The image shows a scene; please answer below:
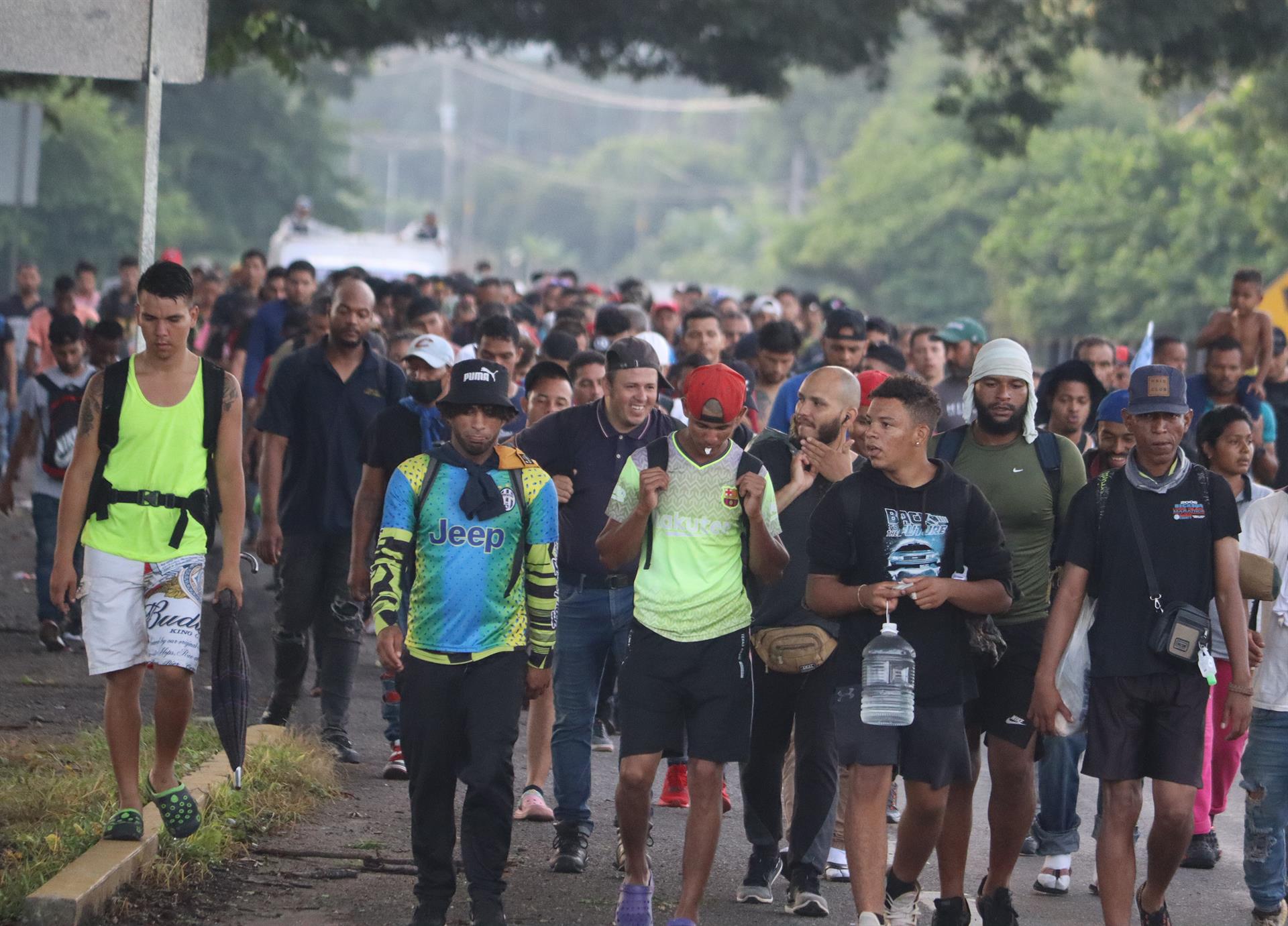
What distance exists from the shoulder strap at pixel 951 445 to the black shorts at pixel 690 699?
1224 millimetres

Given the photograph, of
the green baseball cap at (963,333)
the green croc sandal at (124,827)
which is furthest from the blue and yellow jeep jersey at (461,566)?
the green baseball cap at (963,333)

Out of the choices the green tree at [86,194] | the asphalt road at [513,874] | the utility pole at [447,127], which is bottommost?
the asphalt road at [513,874]

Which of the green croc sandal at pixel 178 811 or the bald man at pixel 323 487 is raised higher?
the bald man at pixel 323 487

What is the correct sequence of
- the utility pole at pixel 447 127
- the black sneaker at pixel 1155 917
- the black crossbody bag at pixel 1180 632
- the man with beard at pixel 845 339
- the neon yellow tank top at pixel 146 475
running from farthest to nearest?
the utility pole at pixel 447 127 < the man with beard at pixel 845 339 < the neon yellow tank top at pixel 146 475 < the black sneaker at pixel 1155 917 < the black crossbody bag at pixel 1180 632

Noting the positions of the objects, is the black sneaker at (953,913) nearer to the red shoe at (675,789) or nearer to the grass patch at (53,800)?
the red shoe at (675,789)

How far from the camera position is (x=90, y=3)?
7.67m

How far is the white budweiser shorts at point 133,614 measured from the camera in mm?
6898

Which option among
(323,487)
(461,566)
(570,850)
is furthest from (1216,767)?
(323,487)

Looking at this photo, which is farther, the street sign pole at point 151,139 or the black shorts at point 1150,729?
the street sign pole at point 151,139

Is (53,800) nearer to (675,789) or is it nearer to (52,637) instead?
(675,789)

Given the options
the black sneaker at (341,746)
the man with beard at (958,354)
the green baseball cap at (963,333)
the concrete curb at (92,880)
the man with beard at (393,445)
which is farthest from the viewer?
the green baseball cap at (963,333)

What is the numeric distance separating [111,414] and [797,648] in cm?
253

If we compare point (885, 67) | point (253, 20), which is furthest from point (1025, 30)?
point (253, 20)

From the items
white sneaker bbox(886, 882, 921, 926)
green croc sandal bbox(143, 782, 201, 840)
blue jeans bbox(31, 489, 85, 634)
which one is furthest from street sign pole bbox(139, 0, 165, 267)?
blue jeans bbox(31, 489, 85, 634)
